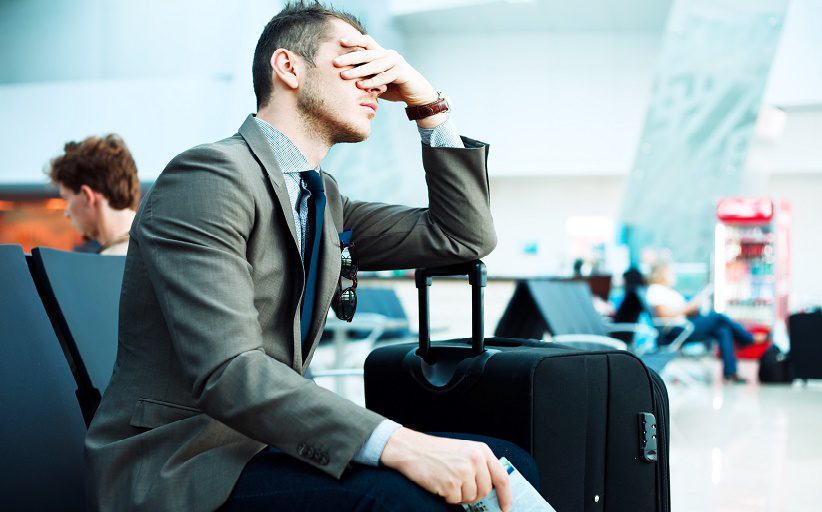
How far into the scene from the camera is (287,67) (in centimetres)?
132

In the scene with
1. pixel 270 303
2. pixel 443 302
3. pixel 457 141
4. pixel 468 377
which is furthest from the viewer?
pixel 443 302

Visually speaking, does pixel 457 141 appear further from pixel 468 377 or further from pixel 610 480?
pixel 610 480

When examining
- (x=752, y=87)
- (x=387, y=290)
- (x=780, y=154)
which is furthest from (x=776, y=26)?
(x=387, y=290)

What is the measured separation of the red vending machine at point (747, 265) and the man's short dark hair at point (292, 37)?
10.4 m

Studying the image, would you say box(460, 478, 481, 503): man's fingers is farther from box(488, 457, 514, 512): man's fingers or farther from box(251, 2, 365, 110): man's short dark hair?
box(251, 2, 365, 110): man's short dark hair

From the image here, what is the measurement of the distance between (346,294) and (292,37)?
402 mm

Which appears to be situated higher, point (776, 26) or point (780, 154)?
point (776, 26)

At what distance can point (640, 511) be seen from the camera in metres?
1.47

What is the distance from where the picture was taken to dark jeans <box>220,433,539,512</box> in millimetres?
967

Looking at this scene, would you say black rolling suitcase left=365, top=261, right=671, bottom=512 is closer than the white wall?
Yes

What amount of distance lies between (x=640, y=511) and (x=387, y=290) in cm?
558

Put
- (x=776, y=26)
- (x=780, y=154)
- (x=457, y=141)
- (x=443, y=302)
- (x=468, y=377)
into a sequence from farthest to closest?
(x=780, y=154)
(x=776, y=26)
(x=443, y=302)
(x=457, y=141)
(x=468, y=377)

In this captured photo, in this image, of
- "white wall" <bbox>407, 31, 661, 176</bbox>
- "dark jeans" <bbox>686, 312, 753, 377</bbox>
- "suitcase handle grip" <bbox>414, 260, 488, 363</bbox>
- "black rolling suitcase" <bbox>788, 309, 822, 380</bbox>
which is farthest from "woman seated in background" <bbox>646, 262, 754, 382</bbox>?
"white wall" <bbox>407, 31, 661, 176</bbox>

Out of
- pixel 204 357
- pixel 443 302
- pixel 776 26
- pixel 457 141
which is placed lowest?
pixel 443 302
